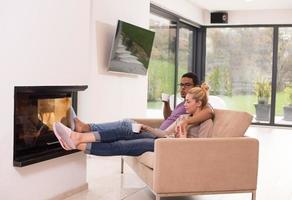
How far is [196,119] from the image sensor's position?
3.29 m

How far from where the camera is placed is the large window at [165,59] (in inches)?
274

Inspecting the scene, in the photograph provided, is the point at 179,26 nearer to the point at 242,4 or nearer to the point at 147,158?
the point at 242,4

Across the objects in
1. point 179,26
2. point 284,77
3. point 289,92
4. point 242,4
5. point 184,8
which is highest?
point 242,4

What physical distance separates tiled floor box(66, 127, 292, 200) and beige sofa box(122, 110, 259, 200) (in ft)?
1.38

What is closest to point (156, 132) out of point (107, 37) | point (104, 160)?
point (104, 160)

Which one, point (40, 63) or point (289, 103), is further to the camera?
point (289, 103)

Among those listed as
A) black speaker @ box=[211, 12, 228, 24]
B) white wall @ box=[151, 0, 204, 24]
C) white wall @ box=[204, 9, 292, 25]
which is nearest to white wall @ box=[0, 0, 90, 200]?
white wall @ box=[151, 0, 204, 24]

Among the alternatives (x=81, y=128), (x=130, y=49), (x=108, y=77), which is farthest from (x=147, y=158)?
(x=130, y=49)

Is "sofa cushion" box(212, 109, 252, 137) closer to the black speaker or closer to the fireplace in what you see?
the fireplace

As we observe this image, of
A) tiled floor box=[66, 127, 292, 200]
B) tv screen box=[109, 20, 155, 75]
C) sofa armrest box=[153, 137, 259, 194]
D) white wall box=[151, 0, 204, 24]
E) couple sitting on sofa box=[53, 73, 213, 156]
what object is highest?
white wall box=[151, 0, 204, 24]

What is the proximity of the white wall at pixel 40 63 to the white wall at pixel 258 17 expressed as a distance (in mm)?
6284

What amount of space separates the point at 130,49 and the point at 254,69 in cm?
474

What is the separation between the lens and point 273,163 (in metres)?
4.97

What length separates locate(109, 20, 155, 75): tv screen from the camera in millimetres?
5020
